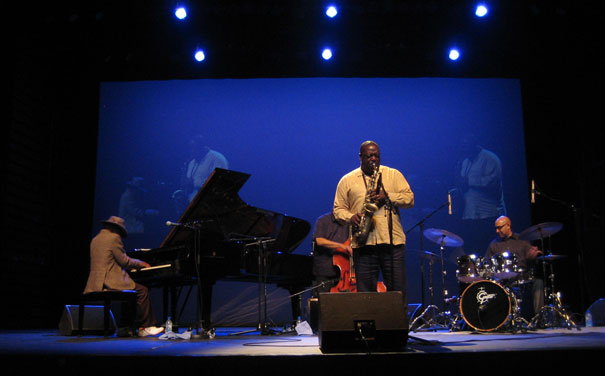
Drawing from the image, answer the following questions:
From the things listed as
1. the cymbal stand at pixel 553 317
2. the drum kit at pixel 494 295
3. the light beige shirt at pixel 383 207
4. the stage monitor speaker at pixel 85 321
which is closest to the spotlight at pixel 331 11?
the drum kit at pixel 494 295

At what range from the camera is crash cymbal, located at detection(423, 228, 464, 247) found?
6965 millimetres

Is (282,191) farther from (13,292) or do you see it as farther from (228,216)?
(13,292)

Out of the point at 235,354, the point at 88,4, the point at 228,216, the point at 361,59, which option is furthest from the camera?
the point at 361,59

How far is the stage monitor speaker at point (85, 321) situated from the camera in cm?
697

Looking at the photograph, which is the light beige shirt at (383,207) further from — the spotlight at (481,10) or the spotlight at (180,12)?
the spotlight at (180,12)

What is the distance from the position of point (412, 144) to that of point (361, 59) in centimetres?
173

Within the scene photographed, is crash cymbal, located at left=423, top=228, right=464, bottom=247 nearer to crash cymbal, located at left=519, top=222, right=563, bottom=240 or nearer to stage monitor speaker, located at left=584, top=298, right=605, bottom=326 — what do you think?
crash cymbal, located at left=519, top=222, right=563, bottom=240

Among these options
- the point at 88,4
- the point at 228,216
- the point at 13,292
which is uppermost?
the point at 88,4

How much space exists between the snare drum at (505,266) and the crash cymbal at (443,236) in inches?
27.6

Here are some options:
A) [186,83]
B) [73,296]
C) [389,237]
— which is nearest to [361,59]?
[186,83]

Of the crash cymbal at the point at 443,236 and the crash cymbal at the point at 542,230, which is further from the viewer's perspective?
the crash cymbal at the point at 443,236

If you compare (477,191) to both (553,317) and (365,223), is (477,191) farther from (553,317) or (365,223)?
(365,223)

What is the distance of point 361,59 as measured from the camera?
8.50 m

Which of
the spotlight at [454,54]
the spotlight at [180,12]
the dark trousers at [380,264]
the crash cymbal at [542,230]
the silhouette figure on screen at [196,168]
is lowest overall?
the dark trousers at [380,264]
